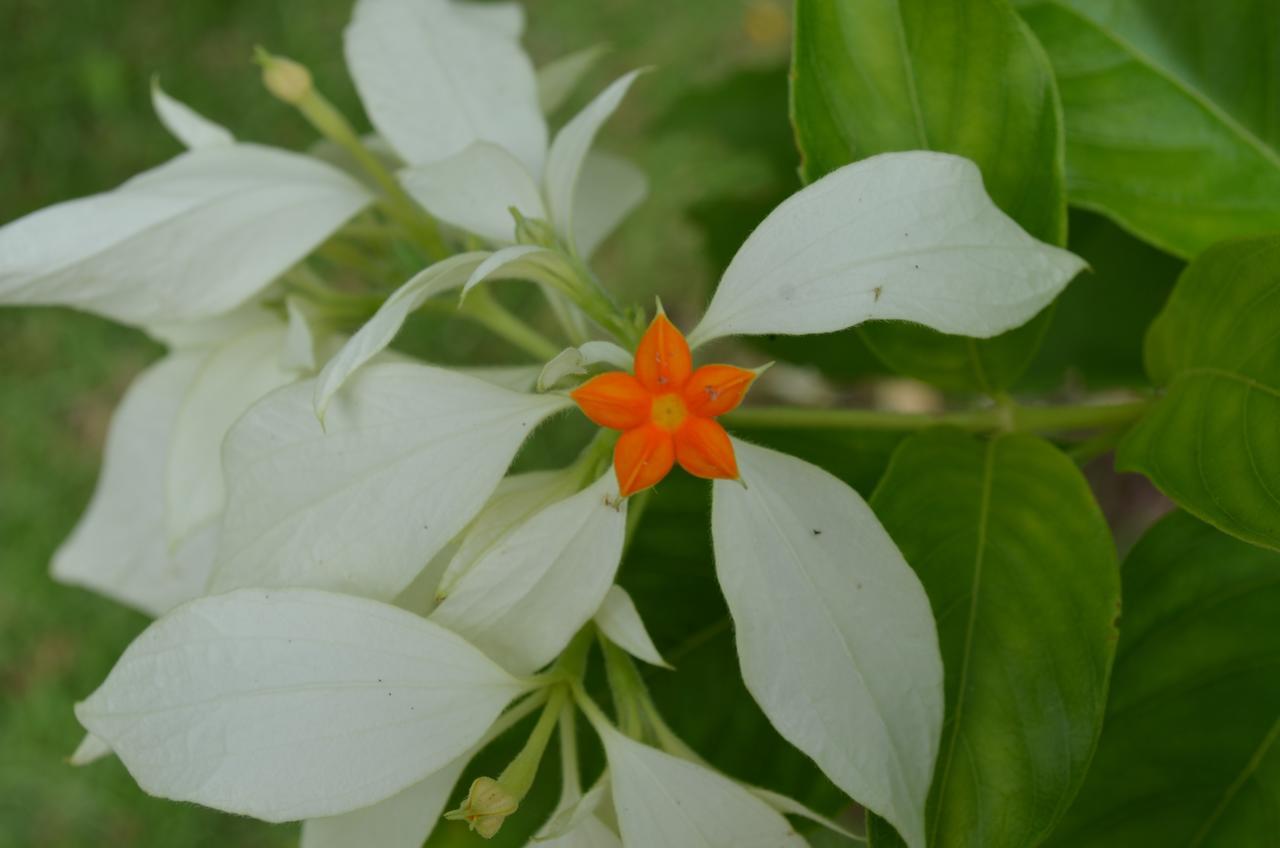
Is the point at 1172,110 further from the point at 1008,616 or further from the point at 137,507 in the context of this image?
the point at 137,507

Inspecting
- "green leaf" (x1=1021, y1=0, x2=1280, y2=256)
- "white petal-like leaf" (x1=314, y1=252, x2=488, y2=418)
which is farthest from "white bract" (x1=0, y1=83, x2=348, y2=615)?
"green leaf" (x1=1021, y1=0, x2=1280, y2=256)

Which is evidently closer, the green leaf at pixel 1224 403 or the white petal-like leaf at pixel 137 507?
the green leaf at pixel 1224 403

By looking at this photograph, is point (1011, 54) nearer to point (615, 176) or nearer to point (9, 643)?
point (615, 176)

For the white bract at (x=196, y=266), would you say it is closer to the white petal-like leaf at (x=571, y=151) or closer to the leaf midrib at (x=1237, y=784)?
the white petal-like leaf at (x=571, y=151)

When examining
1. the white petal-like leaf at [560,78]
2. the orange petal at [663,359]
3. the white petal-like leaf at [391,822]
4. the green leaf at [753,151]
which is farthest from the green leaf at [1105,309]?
the white petal-like leaf at [391,822]

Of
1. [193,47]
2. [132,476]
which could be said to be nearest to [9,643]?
[193,47]

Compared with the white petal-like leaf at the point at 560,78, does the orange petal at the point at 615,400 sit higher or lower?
lower
